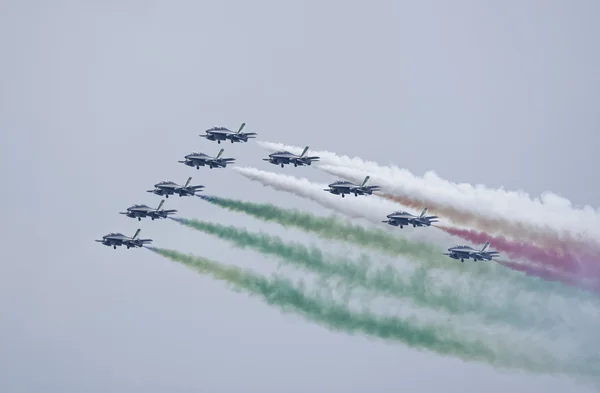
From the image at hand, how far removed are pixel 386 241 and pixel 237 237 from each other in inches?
529

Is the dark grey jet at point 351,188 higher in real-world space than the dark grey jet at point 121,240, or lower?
higher

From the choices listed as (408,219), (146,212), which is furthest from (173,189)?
(408,219)

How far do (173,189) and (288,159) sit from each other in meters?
Answer: 12.6

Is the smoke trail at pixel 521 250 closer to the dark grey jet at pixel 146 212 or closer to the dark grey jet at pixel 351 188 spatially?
Answer: the dark grey jet at pixel 351 188

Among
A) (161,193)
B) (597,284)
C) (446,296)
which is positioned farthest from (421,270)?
(161,193)

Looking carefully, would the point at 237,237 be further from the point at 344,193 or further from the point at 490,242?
the point at 490,242

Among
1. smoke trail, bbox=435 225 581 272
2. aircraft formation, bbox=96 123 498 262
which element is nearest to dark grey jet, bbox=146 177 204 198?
aircraft formation, bbox=96 123 498 262

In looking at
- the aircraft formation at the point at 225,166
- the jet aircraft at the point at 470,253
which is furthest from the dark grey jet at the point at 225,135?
the jet aircraft at the point at 470,253

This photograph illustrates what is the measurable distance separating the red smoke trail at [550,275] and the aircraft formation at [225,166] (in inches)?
95.4

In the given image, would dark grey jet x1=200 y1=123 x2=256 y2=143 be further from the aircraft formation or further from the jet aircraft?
the jet aircraft

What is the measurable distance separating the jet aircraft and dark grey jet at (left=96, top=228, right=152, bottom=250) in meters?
27.5

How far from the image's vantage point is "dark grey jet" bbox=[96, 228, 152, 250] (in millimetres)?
150625

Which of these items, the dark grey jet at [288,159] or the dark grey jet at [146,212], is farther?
the dark grey jet at [146,212]

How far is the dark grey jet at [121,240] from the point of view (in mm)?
150625
